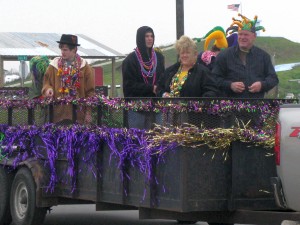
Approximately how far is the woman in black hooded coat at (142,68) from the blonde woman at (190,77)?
1.31m

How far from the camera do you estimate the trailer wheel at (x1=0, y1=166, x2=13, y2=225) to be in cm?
1073

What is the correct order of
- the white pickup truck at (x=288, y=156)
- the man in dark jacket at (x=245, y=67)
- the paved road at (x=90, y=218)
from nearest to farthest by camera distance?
the white pickup truck at (x=288, y=156)
the man in dark jacket at (x=245, y=67)
the paved road at (x=90, y=218)

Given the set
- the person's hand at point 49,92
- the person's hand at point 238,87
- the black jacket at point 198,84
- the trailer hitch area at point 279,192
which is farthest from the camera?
the person's hand at point 49,92

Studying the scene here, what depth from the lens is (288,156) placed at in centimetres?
670

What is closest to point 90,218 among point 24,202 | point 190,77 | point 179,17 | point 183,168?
point 24,202

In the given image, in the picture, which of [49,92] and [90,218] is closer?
[49,92]

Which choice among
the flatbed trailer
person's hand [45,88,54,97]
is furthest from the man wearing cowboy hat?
the flatbed trailer

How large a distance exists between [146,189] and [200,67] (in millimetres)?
1379

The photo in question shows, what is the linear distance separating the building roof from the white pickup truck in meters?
31.5

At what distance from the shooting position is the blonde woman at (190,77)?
28.0 ft

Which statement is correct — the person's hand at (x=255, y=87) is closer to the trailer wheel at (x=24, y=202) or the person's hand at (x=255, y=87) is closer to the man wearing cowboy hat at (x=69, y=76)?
the man wearing cowboy hat at (x=69, y=76)

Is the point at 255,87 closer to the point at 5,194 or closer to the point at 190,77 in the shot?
the point at 190,77

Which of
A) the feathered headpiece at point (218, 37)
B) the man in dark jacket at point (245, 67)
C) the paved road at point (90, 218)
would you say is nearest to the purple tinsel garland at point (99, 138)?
the man in dark jacket at point (245, 67)

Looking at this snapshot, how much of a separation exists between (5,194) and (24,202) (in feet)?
1.61
